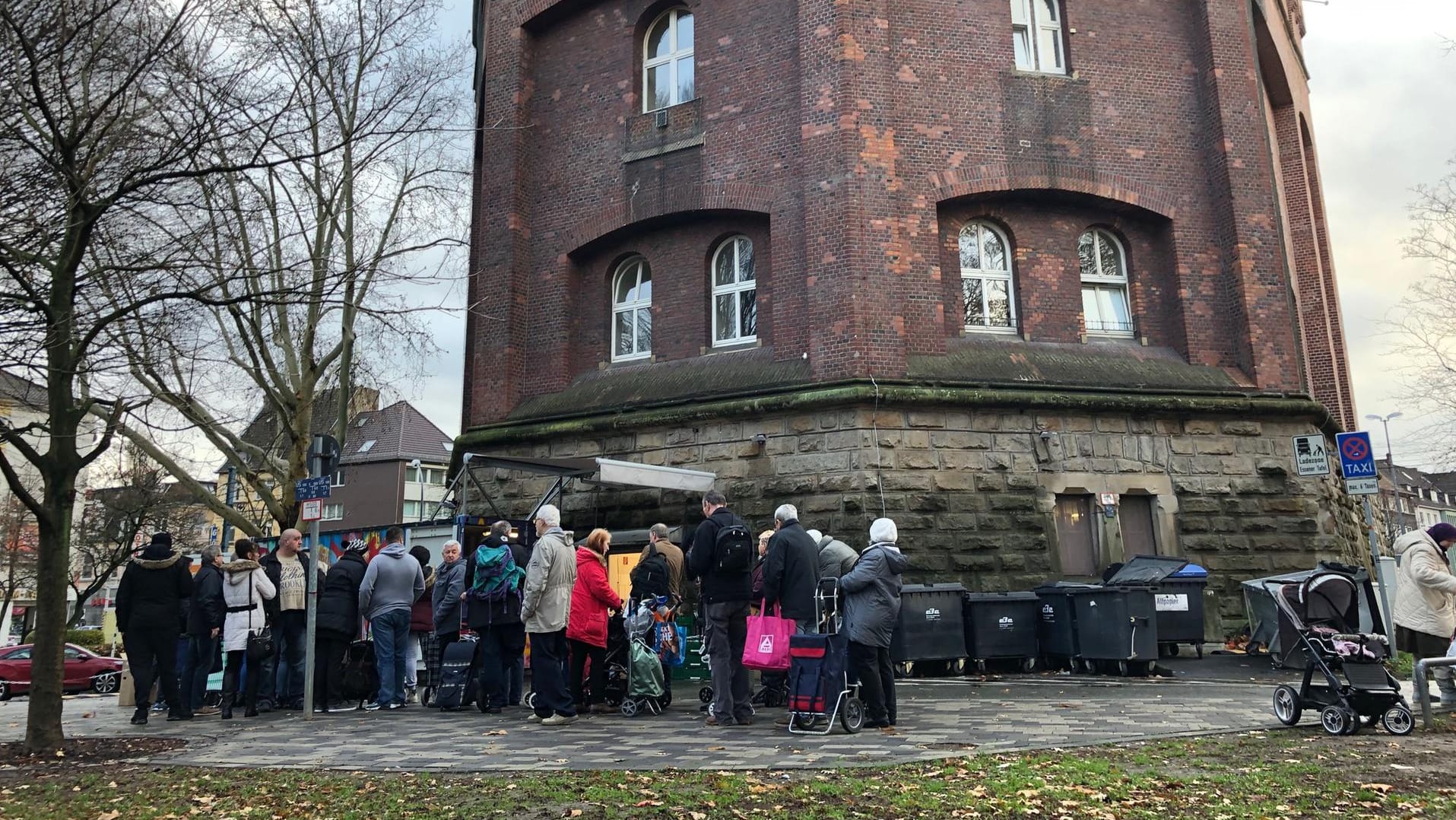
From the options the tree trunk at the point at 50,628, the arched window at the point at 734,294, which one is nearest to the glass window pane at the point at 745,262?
the arched window at the point at 734,294

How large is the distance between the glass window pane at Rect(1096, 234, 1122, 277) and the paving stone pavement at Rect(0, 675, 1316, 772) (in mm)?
8075

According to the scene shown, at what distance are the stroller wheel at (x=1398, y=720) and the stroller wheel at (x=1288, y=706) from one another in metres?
0.54

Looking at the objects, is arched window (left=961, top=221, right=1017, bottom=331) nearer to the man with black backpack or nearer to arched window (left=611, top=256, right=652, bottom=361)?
arched window (left=611, top=256, right=652, bottom=361)

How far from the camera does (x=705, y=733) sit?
8500 millimetres

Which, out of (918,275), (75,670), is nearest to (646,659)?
(918,275)

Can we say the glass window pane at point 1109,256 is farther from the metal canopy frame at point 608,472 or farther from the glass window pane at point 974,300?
the metal canopy frame at point 608,472

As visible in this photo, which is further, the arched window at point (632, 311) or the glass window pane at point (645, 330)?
the arched window at point (632, 311)

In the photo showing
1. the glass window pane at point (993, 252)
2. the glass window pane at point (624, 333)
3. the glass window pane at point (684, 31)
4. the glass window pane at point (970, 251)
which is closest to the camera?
the glass window pane at point (970, 251)

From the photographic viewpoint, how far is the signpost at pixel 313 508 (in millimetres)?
10266

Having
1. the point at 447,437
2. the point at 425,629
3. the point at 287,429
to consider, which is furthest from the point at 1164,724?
the point at 447,437

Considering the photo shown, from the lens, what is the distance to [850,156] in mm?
15594

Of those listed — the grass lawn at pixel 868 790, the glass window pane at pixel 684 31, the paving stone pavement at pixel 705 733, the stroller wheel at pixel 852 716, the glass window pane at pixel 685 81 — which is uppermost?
the glass window pane at pixel 684 31

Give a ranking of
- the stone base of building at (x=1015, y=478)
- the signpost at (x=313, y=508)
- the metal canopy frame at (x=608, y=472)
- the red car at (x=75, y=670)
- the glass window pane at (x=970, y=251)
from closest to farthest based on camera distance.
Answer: the signpost at (x=313, y=508)
the metal canopy frame at (x=608, y=472)
the stone base of building at (x=1015, y=478)
the glass window pane at (x=970, y=251)
the red car at (x=75, y=670)

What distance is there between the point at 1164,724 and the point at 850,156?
9620 mm
